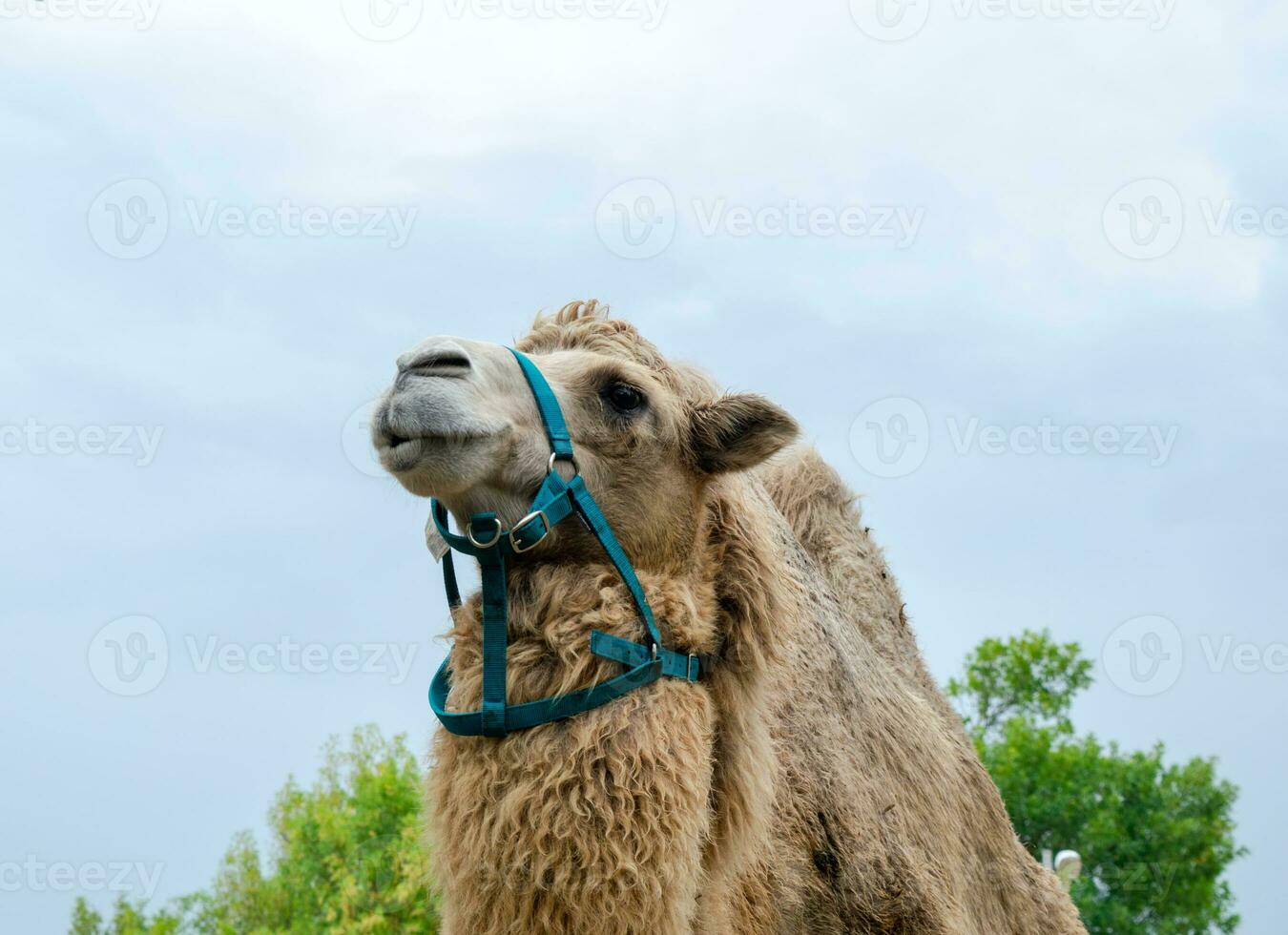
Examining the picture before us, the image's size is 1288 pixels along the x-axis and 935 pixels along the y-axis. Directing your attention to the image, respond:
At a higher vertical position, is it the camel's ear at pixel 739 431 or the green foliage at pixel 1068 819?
the green foliage at pixel 1068 819

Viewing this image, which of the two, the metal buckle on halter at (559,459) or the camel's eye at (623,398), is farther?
the camel's eye at (623,398)

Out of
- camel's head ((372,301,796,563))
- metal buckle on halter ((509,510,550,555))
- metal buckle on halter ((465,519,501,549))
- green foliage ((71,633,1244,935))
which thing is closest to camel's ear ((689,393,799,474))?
camel's head ((372,301,796,563))

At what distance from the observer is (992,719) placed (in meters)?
34.6

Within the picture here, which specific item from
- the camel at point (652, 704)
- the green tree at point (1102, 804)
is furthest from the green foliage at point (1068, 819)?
the camel at point (652, 704)

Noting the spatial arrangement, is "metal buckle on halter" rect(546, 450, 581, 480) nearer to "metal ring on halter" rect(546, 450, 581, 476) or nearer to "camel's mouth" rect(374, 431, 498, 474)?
"metal ring on halter" rect(546, 450, 581, 476)

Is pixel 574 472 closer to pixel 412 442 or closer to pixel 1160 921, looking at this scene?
pixel 412 442

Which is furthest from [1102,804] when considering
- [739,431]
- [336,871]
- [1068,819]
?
[739,431]

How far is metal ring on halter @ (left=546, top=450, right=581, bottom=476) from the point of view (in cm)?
416

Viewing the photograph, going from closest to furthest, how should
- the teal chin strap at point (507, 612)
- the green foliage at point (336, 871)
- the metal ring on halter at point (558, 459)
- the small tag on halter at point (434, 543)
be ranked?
the teal chin strap at point (507, 612)
the metal ring on halter at point (558, 459)
the small tag on halter at point (434, 543)
the green foliage at point (336, 871)

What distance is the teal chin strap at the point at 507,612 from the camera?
4008mm

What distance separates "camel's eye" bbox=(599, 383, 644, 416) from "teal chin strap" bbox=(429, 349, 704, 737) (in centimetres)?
25

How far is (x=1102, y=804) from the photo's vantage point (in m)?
33.3

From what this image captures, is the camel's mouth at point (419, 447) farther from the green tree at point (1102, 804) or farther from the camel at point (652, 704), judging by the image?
the green tree at point (1102, 804)

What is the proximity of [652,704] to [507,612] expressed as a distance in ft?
1.79
